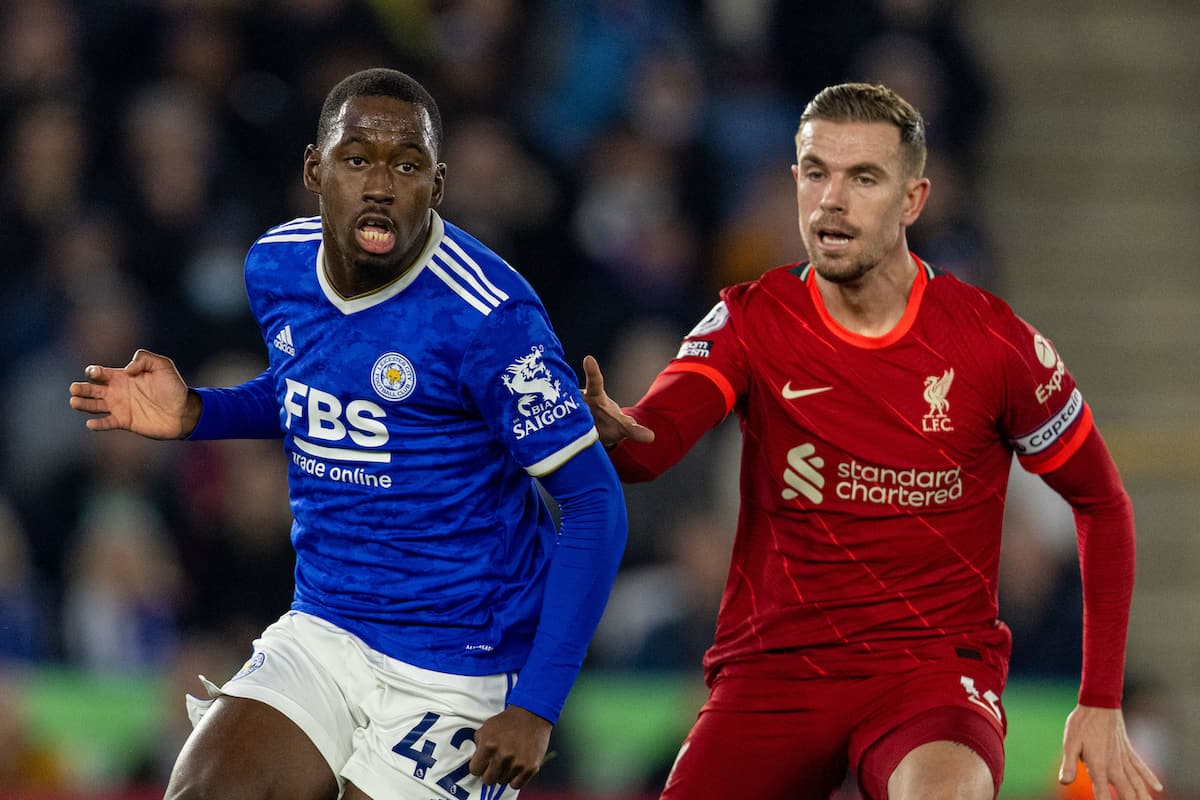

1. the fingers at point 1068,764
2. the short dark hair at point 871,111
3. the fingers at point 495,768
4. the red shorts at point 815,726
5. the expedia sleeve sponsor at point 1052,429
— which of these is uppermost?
the short dark hair at point 871,111

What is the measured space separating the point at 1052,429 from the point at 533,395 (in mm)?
1403

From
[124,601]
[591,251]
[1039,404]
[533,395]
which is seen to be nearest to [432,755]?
[533,395]

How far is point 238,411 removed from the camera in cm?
430

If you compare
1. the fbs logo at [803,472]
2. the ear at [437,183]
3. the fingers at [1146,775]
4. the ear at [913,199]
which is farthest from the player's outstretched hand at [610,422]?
the fingers at [1146,775]

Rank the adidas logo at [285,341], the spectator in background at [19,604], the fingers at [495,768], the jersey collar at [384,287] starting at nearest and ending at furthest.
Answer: the fingers at [495,768]
the jersey collar at [384,287]
the adidas logo at [285,341]
the spectator in background at [19,604]

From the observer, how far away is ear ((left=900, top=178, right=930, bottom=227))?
4.57 m

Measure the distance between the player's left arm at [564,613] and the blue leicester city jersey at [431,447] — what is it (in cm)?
8

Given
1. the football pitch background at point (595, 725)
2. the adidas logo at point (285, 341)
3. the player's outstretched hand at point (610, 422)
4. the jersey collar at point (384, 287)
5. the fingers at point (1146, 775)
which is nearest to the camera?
the jersey collar at point (384, 287)

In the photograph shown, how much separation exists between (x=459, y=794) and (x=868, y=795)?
0.97 metres

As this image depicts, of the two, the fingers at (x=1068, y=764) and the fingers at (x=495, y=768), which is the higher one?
the fingers at (x=495, y=768)

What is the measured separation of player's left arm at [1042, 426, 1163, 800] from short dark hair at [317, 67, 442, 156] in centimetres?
179

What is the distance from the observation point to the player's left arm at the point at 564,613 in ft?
12.3

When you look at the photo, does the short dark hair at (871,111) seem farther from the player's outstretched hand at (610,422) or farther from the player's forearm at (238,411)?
the player's forearm at (238,411)

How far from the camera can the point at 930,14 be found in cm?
943
